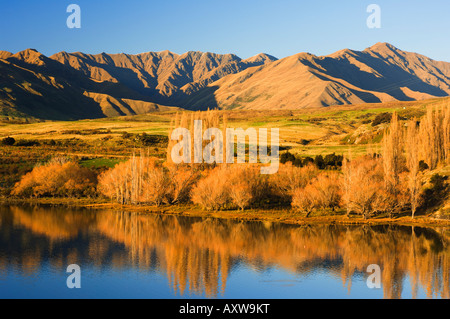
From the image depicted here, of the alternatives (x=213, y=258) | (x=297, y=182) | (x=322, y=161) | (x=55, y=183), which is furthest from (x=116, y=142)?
(x=213, y=258)

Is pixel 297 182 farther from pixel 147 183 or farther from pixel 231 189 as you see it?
pixel 147 183

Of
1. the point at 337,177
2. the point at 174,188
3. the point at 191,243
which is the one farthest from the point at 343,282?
the point at 174,188

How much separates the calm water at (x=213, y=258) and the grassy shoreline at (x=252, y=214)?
9.89 ft

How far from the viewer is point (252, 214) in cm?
7000

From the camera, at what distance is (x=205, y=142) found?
90688mm

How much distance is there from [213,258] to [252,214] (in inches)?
942

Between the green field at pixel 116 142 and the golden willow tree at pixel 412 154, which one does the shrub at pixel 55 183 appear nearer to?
the green field at pixel 116 142

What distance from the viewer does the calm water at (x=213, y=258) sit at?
3747cm

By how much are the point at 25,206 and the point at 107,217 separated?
66.0 ft

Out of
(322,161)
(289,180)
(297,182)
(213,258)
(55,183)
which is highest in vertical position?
(322,161)

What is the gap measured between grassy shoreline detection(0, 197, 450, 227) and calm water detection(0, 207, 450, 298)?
301 centimetres

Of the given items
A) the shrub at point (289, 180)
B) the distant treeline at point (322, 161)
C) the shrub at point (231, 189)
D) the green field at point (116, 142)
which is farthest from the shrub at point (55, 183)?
the distant treeline at point (322, 161)

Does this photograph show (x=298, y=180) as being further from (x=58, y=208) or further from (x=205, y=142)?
(x=58, y=208)
